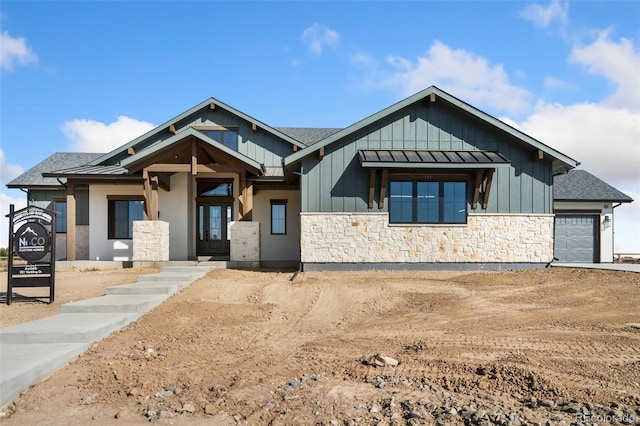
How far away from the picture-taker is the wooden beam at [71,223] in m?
17.5

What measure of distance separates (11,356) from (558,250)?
66.9ft

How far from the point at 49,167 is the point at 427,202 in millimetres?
19976

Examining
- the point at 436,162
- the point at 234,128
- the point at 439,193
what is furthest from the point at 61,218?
the point at 436,162

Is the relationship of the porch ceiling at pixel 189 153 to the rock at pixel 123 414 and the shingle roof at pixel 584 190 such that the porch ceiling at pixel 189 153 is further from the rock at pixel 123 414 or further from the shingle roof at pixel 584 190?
the shingle roof at pixel 584 190

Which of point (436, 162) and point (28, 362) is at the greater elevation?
point (436, 162)

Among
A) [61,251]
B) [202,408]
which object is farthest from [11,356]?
[61,251]

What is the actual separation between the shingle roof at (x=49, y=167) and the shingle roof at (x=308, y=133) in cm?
1117

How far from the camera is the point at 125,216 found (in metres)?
18.3

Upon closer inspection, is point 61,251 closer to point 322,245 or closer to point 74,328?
point 322,245

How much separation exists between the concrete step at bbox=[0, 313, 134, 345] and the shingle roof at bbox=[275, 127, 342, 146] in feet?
50.9

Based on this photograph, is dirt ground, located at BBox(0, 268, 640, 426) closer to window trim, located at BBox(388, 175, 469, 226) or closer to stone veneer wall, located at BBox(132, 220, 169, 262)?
window trim, located at BBox(388, 175, 469, 226)

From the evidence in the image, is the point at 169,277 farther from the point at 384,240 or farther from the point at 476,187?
the point at 476,187

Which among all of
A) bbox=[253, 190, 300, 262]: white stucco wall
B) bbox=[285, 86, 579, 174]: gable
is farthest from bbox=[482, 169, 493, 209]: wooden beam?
bbox=[253, 190, 300, 262]: white stucco wall

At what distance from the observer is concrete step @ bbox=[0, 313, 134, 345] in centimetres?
691
